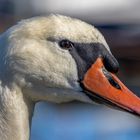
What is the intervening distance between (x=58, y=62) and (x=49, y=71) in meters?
0.05

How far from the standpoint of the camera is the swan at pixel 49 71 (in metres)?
3.30

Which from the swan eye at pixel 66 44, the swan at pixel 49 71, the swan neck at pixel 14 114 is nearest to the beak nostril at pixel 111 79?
the swan at pixel 49 71

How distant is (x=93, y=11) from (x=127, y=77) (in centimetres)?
250

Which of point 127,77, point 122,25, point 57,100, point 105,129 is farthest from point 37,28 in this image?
point 122,25

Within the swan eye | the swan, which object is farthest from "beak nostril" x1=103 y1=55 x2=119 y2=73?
the swan eye

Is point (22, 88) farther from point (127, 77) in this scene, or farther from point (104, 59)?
point (127, 77)

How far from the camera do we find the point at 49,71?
3346 mm

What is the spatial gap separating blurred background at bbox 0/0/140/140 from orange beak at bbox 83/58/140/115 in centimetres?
408

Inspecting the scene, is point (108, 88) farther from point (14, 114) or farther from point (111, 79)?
point (14, 114)

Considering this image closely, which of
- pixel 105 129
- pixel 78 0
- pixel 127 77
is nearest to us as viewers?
Result: pixel 105 129

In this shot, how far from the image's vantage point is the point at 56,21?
3.35 metres

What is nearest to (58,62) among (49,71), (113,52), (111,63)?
(49,71)

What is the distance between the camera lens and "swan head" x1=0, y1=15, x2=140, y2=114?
3307 mm

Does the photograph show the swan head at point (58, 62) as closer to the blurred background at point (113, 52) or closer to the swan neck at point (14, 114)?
the swan neck at point (14, 114)
